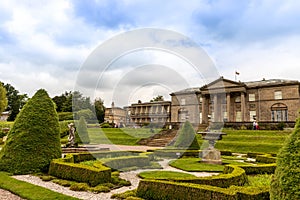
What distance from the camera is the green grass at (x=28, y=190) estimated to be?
269 inches

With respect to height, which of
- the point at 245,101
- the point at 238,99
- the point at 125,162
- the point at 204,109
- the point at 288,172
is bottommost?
the point at 125,162

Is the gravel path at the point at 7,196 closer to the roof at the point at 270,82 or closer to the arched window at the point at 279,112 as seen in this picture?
the arched window at the point at 279,112

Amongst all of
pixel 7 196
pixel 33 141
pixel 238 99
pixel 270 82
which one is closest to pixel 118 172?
pixel 33 141

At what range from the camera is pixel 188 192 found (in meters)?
6.26

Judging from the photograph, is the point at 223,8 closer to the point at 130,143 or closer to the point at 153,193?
the point at 153,193

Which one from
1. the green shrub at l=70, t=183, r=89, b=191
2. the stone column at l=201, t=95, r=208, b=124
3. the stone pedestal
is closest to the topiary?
the green shrub at l=70, t=183, r=89, b=191

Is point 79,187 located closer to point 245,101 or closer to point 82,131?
point 82,131

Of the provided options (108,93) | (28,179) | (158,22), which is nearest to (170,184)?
(108,93)

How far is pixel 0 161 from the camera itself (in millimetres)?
10492

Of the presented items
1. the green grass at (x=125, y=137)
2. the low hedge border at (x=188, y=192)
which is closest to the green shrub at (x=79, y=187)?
the low hedge border at (x=188, y=192)

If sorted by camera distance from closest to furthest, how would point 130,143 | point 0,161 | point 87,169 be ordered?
point 87,169 < point 0,161 < point 130,143

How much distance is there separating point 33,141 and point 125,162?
4209mm

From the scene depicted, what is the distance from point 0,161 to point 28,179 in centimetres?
223

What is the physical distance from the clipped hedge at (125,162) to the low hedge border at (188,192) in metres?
4.58
